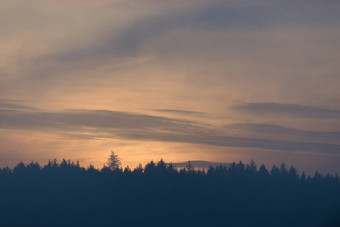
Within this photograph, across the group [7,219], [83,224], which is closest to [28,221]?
[7,219]

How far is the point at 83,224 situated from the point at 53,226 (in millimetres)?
11128

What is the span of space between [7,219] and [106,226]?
3779cm

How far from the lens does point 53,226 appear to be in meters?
196

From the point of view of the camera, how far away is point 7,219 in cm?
19925

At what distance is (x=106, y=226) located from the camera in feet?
649

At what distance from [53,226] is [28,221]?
36.2 ft

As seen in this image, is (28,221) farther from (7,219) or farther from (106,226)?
(106,226)

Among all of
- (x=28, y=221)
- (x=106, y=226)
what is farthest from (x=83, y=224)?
(x=28, y=221)

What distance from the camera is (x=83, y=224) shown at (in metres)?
199

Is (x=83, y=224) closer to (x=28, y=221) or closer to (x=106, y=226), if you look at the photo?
(x=106, y=226)

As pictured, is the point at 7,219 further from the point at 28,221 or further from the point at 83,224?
the point at 83,224

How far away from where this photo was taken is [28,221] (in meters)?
199

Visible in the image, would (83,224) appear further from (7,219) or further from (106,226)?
(7,219)

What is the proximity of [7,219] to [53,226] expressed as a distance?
18.7m
